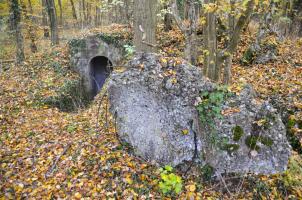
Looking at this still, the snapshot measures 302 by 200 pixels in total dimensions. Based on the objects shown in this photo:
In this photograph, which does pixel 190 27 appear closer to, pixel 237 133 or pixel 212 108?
pixel 212 108

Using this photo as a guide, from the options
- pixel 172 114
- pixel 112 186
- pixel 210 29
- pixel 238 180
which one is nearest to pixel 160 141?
pixel 172 114

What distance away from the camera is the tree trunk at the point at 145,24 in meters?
5.98

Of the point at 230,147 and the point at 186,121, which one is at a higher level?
the point at 186,121

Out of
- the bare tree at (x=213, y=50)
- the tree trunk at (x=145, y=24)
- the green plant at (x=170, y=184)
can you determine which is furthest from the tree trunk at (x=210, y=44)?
the green plant at (x=170, y=184)

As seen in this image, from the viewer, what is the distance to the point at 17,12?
1088 centimetres

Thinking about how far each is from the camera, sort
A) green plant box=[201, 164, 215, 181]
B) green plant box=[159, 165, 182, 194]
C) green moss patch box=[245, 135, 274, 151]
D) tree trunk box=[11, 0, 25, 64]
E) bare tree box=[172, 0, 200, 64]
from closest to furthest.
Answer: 1. green plant box=[159, 165, 182, 194]
2. green moss patch box=[245, 135, 274, 151]
3. green plant box=[201, 164, 215, 181]
4. bare tree box=[172, 0, 200, 64]
5. tree trunk box=[11, 0, 25, 64]

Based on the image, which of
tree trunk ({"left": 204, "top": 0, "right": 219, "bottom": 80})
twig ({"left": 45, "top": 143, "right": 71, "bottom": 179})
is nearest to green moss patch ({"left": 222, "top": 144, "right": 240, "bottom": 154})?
tree trunk ({"left": 204, "top": 0, "right": 219, "bottom": 80})

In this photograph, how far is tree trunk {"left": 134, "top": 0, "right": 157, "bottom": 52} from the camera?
235 inches

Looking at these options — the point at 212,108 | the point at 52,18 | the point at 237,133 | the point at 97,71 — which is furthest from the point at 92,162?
the point at 52,18

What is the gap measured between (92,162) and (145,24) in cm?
365

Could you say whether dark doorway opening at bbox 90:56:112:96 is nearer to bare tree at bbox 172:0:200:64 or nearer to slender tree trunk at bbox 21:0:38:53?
slender tree trunk at bbox 21:0:38:53

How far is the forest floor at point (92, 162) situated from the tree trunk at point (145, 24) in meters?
2.03

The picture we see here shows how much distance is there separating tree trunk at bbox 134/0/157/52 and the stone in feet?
6.12

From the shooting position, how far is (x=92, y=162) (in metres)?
4.70
